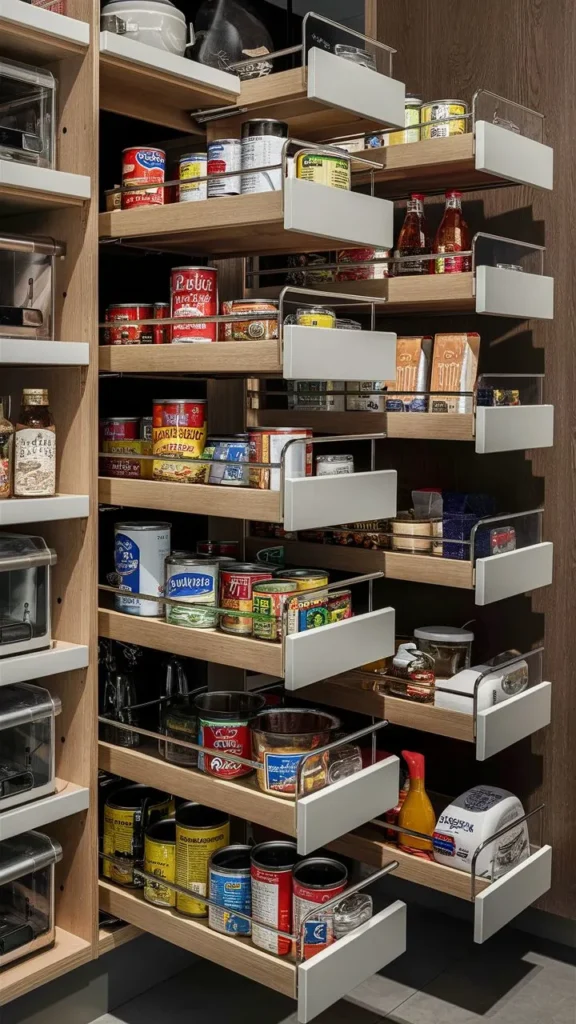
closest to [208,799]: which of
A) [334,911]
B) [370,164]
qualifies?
[334,911]

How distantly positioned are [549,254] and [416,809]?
1.14 metres

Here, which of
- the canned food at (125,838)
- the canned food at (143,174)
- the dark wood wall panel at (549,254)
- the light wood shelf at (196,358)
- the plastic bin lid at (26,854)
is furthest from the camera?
the dark wood wall panel at (549,254)

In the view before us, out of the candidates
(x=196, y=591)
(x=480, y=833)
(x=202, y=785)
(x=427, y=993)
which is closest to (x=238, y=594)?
(x=196, y=591)

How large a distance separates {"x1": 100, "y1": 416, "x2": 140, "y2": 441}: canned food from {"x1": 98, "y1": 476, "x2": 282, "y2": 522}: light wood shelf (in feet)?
0.26

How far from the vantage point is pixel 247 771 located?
1.85 meters

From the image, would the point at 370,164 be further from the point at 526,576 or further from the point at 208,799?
the point at 208,799

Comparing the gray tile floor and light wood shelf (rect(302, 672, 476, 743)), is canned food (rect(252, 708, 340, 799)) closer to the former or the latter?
light wood shelf (rect(302, 672, 476, 743))

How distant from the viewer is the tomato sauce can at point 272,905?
5.75 ft

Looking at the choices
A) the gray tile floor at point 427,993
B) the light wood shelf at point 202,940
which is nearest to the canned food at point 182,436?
the light wood shelf at point 202,940

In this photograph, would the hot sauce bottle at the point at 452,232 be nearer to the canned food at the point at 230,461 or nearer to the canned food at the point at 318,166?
the canned food at the point at 318,166

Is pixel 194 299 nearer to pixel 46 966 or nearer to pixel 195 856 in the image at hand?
pixel 195 856

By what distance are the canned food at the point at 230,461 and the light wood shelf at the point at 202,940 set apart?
76 cm

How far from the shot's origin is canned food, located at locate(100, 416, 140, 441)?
1985 mm

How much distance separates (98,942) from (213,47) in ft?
5.31
